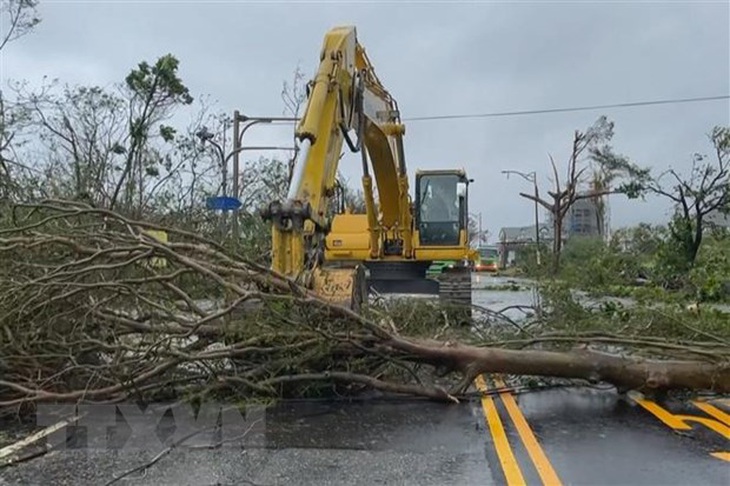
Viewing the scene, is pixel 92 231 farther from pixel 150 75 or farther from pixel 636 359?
pixel 150 75

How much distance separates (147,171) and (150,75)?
3585 mm

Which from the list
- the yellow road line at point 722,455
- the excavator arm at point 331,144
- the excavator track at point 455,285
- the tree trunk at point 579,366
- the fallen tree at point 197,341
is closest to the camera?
the yellow road line at point 722,455

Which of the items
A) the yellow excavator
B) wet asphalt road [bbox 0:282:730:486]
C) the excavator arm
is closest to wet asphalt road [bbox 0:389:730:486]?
wet asphalt road [bbox 0:282:730:486]

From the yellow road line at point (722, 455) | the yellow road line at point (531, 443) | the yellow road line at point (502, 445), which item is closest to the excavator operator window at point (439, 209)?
the yellow road line at point (531, 443)

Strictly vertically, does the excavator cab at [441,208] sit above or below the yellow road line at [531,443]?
above

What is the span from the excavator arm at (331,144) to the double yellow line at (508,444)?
89.5 inches

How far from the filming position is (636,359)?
641 centimetres

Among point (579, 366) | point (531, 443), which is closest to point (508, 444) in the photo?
point (531, 443)

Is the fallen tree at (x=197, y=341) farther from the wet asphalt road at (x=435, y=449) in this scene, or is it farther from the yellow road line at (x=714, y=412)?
the wet asphalt road at (x=435, y=449)

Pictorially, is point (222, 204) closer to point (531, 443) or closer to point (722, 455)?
point (531, 443)

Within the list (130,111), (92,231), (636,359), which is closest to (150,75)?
(130,111)

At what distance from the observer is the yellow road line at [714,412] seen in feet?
19.2

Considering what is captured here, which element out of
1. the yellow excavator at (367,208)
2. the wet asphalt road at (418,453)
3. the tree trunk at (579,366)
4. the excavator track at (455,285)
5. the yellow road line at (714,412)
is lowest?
the wet asphalt road at (418,453)

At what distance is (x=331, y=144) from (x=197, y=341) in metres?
3.00
